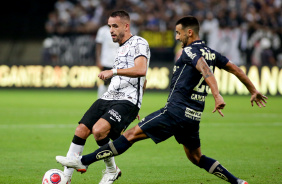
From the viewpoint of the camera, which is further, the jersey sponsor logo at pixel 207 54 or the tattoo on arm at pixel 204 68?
the jersey sponsor logo at pixel 207 54

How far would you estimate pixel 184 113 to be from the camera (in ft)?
21.7

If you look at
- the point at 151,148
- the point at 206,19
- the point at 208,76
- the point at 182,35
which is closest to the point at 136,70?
the point at 182,35

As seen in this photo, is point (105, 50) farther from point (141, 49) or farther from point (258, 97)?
point (258, 97)

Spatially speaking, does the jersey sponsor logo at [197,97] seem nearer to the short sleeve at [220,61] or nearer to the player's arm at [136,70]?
the short sleeve at [220,61]

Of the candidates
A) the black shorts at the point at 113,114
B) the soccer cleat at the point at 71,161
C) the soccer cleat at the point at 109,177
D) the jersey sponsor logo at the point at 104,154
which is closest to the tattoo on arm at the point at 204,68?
the black shorts at the point at 113,114

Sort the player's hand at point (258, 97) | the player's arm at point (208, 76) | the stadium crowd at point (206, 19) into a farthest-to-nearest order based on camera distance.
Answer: the stadium crowd at point (206, 19) → the player's hand at point (258, 97) → the player's arm at point (208, 76)

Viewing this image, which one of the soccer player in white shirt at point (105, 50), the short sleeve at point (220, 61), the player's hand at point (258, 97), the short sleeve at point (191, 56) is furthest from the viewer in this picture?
the soccer player in white shirt at point (105, 50)

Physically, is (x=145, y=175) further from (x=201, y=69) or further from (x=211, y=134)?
(x=211, y=134)

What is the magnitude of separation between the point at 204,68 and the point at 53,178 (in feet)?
7.14

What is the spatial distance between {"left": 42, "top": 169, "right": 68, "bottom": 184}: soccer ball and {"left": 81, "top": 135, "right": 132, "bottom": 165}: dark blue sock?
428 mm

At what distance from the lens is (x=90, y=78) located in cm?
A: 2533

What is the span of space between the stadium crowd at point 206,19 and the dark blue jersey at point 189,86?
18078mm

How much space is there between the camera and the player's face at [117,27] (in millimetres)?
7465

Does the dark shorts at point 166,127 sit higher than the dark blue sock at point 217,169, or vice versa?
the dark shorts at point 166,127
